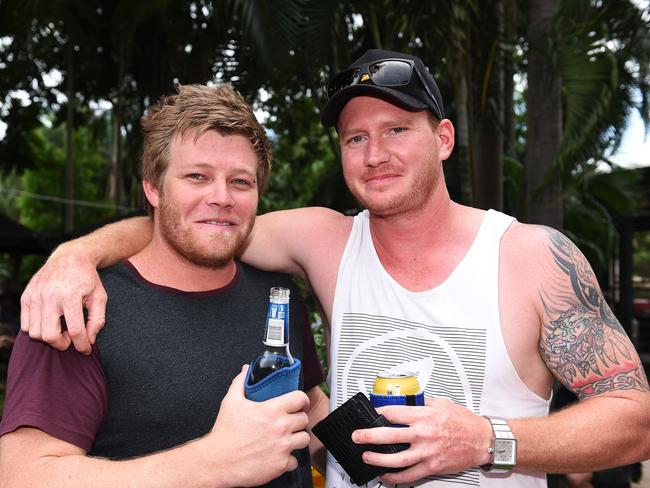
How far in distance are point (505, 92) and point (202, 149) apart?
937 centimetres

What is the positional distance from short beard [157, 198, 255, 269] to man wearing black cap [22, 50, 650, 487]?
0.21m

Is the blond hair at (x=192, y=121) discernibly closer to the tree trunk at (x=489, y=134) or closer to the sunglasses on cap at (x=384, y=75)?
the sunglasses on cap at (x=384, y=75)

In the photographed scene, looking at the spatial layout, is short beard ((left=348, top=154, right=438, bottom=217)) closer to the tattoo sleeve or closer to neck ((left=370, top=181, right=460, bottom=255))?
neck ((left=370, top=181, right=460, bottom=255))

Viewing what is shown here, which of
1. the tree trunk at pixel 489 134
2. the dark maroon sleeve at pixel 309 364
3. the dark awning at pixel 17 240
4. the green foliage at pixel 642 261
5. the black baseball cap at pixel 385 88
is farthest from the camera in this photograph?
the green foliage at pixel 642 261

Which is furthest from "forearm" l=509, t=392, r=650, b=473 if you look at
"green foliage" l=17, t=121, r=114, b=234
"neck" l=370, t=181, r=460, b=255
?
"green foliage" l=17, t=121, r=114, b=234

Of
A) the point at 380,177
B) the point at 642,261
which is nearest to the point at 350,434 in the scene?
the point at 380,177

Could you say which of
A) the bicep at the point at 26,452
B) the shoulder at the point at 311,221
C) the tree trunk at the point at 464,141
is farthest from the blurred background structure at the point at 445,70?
the bicep at the point at 26,452

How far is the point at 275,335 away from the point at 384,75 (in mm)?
1224

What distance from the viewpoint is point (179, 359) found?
6.80 ft

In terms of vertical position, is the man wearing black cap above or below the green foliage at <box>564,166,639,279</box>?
below

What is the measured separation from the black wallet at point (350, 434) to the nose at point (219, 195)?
787 mm

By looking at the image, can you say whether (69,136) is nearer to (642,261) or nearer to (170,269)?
(170,269)

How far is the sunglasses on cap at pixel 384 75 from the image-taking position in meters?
2.43

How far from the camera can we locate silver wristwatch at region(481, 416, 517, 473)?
6.31 ft
